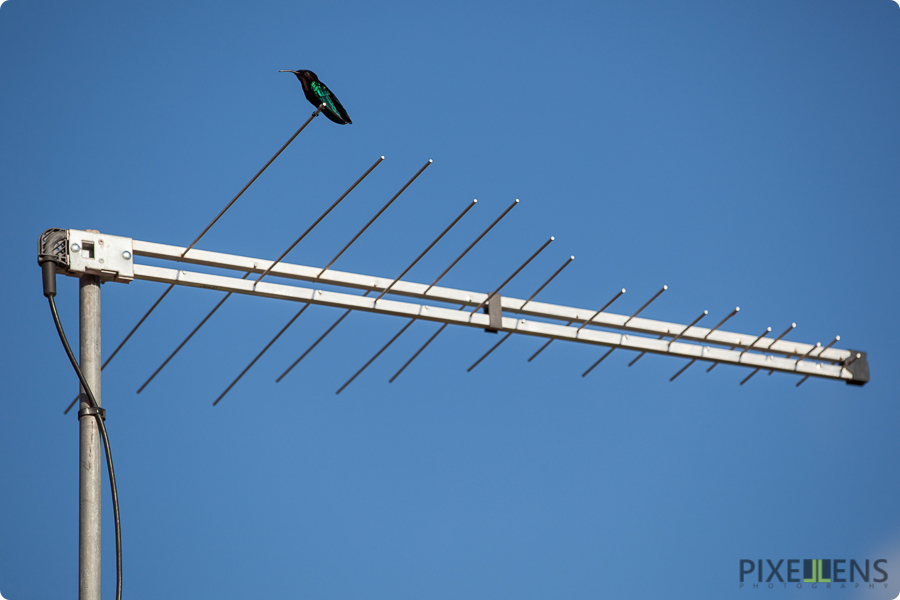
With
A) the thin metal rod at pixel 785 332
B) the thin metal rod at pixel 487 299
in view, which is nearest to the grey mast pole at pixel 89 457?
the thin metal rod at pixel 487 299

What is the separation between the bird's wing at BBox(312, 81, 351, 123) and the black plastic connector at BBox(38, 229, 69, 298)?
1.86 metres

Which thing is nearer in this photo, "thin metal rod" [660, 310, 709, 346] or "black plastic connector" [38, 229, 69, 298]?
"black plastic connector" [38, 229, 69, 298]

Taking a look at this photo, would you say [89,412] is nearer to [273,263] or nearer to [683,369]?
[273,263]

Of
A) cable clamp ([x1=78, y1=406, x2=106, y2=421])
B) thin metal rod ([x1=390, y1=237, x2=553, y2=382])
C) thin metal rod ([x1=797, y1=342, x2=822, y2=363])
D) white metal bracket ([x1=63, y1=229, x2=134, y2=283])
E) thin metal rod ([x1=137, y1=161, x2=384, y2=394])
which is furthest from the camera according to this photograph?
thin metal rod ([x1=797, y1=342, x2=822, y2=363])

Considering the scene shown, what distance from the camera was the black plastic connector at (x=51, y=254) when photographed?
6.59m

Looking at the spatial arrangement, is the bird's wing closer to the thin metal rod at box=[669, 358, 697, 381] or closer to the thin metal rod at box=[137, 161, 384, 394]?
the thin metal rod at box=[137, 161, 384, 394]

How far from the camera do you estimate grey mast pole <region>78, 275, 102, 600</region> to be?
624cm

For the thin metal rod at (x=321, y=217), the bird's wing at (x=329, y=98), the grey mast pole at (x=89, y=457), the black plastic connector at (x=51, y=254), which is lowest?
the grey mast pole at (x=89, y=457)

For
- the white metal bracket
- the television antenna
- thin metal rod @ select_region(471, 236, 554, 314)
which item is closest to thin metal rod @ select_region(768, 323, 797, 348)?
the television antenna

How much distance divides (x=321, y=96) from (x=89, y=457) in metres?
2.74

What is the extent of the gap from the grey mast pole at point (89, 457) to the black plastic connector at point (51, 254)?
202 millimetres

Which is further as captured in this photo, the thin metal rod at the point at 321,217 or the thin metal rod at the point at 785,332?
the thin metal rod at the point at 785,332

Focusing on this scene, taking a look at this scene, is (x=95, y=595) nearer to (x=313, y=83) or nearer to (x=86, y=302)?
(x=86, y=302)

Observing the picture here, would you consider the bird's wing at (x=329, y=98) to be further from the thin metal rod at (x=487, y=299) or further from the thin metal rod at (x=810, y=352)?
the thin metal rod at (x=810, y=352)
